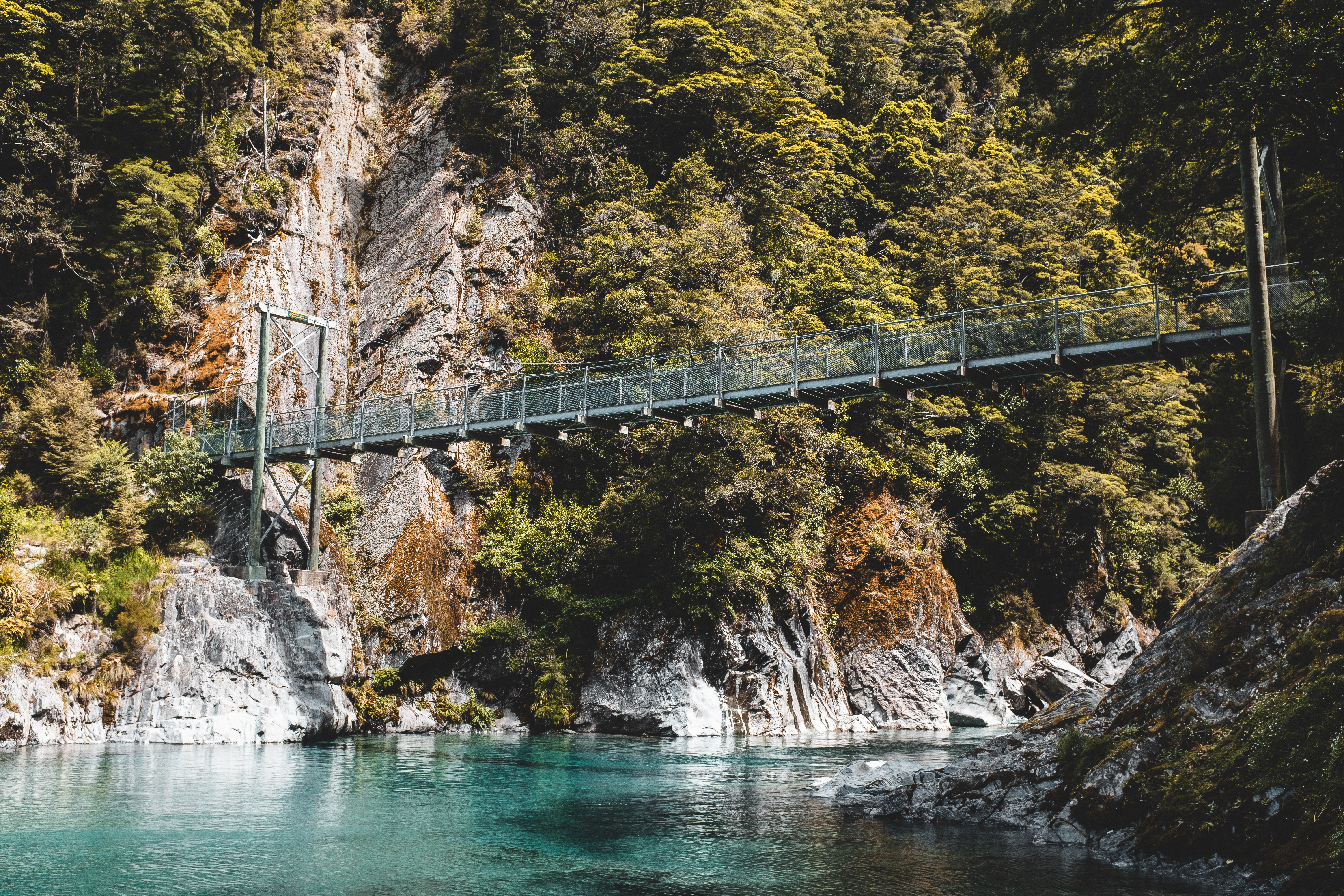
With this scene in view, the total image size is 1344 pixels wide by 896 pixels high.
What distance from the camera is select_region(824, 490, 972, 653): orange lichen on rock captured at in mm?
25469

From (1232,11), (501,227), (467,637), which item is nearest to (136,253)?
(501,227)

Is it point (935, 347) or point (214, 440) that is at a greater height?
point (935, 347)

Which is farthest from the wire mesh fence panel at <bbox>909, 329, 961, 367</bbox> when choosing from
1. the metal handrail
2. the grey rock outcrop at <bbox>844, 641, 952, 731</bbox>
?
the grey rock outcrop at <bbox>844, 641, 952, 731</bbox>

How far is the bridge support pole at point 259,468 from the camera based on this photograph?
897 inches

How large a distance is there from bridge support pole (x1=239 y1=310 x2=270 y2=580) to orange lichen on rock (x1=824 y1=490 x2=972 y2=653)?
1381 cm

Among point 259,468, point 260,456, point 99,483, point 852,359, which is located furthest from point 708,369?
point 99,483

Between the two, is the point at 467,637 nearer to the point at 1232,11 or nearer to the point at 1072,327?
the point at 1072,327

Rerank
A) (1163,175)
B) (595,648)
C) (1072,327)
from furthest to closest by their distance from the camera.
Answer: (595,648)
(1072,327)
(1163,175)

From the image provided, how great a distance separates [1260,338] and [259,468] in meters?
19.8

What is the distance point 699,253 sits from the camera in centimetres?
2716

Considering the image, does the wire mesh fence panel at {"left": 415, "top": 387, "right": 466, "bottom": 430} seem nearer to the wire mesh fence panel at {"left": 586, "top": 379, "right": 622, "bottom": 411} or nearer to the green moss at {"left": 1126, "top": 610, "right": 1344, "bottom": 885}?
the wire mesh fence panel at {"left": 586, "top": 379, "right": 622, "bottom": 411}

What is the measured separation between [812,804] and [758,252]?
2225 cm

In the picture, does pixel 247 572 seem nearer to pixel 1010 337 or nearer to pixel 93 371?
pixel 93 371

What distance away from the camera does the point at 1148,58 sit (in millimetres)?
11258
